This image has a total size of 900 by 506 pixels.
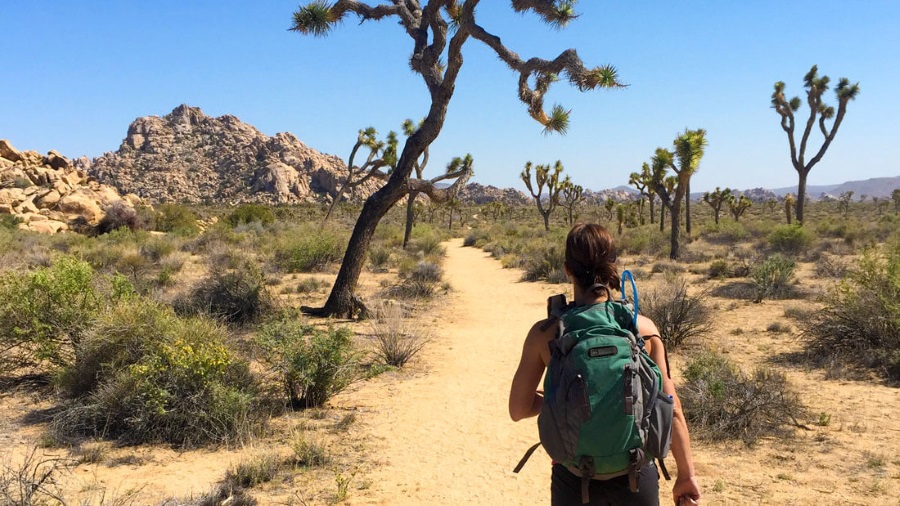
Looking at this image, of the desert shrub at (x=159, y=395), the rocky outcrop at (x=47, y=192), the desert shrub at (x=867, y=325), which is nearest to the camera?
the desert shrub at (x=159, y=395)

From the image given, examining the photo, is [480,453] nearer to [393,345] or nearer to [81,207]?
[393,345]

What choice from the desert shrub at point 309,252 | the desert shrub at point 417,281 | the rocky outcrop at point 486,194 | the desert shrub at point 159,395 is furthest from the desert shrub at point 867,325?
the rocky outcrop at point 486,194

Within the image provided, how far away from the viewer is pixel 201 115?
93188 millimetres

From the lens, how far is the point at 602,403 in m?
1.63

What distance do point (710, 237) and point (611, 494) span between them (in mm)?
26492

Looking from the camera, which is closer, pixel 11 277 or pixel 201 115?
pixel 11 277

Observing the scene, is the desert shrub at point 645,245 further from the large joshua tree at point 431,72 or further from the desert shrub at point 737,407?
the desert shrub at point 737,407

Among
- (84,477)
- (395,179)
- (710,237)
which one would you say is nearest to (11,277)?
(84,477)

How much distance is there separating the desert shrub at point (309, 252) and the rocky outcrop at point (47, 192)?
1206 cm

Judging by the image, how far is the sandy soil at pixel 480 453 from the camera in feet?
12.7

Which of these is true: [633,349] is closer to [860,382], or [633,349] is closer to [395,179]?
[860,382]

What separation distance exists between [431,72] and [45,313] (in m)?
6.74

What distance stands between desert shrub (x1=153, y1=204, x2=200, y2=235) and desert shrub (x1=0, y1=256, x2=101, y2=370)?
61.7 ft

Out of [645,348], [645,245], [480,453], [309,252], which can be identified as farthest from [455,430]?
[645,245]
